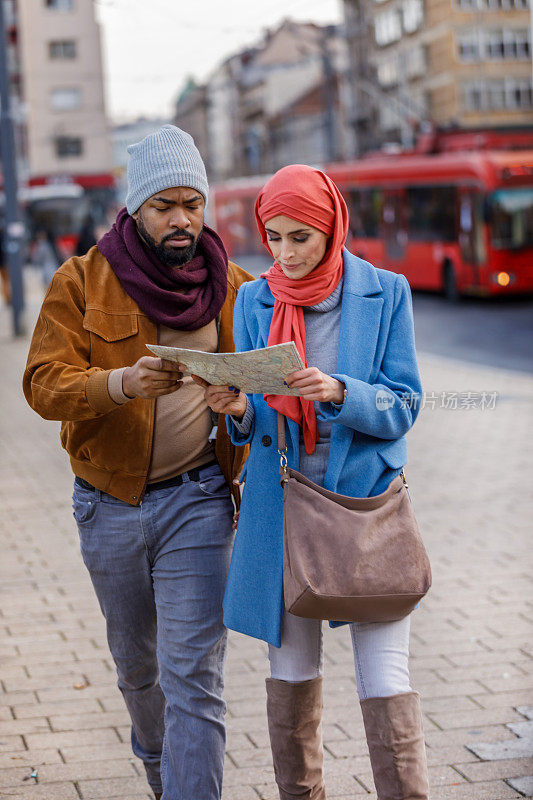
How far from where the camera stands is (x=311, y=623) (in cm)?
303

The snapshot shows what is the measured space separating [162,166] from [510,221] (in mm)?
19555

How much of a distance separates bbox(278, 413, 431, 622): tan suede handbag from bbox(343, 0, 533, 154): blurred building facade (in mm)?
45223

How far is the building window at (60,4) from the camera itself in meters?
33.8

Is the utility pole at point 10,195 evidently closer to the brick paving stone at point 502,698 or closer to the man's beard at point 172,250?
the brick paving stone at point 502,698

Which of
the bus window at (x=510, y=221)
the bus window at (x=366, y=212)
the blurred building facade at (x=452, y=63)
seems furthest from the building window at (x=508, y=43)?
the bus window at (x=510, y=221)

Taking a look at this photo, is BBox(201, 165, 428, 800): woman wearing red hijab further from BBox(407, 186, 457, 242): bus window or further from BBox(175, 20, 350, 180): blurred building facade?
BBox(175, 20, 350, 180): blurred building facade

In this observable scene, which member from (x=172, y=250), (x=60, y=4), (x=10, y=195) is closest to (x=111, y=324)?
(x=172, y=250)

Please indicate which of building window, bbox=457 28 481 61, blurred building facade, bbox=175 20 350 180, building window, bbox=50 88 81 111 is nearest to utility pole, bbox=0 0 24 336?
building window, bbox=457 28 481 61

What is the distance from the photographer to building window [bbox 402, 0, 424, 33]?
49.7 m

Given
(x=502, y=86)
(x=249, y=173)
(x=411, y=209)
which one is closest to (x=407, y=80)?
(x=502, y=86)

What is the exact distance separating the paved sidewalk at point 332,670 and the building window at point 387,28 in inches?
1968

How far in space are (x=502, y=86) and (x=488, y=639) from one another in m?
51.5

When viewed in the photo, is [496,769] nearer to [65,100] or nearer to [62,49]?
[62,49]

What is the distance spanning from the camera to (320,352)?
3.01 meters
